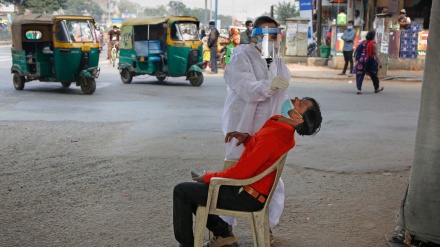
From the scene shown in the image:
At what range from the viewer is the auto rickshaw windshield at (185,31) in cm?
1717

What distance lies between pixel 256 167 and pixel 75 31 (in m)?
12.6

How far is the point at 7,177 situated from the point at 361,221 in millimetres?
3817

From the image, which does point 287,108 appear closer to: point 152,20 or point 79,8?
point 152,20

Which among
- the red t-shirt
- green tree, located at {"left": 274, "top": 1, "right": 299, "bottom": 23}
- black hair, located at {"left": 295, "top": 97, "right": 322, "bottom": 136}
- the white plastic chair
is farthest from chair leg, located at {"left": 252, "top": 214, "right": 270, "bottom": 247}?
green tree, located at {"left": 274, "top": 1, "right": 299, "bottom": 23}

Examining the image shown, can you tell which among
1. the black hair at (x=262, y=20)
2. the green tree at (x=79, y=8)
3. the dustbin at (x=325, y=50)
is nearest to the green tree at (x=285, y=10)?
the green tree at (x=79, y=8)

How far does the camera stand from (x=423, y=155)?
162 inches

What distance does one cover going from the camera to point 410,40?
20766mm

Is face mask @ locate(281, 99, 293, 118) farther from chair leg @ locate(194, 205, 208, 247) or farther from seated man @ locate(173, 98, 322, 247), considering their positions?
chair leg @ locate(194, 205, 208, 247)

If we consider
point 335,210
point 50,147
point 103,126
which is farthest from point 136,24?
point 335,210

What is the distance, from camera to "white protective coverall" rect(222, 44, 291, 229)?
408 cm

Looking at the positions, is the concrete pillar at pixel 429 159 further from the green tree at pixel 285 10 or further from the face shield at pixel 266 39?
the green tree at pixel 285 10

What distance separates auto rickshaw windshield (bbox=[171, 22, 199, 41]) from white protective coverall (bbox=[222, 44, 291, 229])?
13.1m

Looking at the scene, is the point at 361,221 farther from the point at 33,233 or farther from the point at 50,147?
the point at 50,147

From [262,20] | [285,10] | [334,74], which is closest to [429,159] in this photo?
[262,20]
